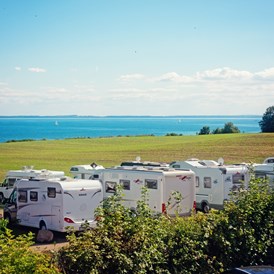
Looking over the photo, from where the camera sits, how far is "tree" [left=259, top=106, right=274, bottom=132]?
94.0 meters

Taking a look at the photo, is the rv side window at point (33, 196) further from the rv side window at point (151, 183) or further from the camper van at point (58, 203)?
the rv side window at point (151, 183)

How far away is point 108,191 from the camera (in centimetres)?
2366

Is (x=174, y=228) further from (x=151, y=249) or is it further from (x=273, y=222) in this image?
(x=273, y=222)

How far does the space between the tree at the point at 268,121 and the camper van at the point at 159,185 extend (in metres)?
73.1

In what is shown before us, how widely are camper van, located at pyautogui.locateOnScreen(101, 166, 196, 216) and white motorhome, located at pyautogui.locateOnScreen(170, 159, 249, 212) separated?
9.11ft

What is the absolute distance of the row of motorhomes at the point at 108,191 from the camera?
63.4 ft

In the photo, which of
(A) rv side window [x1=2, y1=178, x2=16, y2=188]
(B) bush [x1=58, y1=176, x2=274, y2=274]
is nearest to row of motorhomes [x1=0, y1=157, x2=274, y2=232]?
(A) rv side window [x1=2, y1=178, x2=16, y2=188]

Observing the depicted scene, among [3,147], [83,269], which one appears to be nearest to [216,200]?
[83,269]

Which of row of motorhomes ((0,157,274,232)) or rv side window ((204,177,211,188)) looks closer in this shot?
row of motorhomes ((0,157,274,232))

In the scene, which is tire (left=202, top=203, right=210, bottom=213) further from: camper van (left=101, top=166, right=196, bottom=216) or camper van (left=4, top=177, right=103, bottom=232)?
camper van (left=4, top=177, right=103, bottom=232)

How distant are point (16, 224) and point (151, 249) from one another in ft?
40.9

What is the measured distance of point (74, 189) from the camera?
19.4 metres

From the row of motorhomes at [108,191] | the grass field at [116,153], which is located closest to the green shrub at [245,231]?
the row of motorhomes at [108,191]

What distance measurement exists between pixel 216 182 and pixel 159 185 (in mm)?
4348
